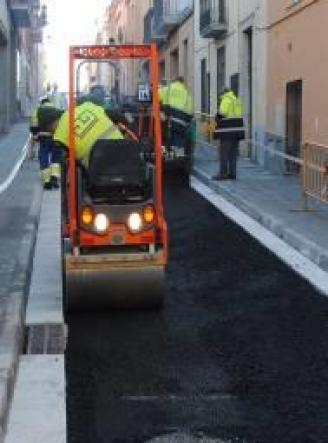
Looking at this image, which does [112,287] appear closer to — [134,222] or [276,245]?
[134,222]

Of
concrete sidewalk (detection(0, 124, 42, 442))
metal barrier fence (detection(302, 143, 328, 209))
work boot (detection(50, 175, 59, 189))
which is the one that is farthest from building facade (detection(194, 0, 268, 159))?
metal barrier fence (detection(302, 143, 328, 209))

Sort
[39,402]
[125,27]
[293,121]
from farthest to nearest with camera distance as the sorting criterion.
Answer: [125,27]
[293,121]
[39,402]

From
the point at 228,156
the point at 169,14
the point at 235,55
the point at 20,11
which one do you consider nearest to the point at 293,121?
the point at 228,156

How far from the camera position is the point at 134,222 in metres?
7.80

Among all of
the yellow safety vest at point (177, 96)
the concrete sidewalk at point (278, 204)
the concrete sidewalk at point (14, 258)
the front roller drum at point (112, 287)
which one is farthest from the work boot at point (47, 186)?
the front roller drum at point (112, 287)

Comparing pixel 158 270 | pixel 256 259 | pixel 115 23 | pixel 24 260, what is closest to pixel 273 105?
pixel 256 259

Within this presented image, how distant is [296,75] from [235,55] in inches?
264

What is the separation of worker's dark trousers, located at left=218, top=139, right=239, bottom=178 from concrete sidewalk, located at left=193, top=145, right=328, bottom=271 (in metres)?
0.33

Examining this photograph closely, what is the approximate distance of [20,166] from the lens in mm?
22594

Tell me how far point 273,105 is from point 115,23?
5851 centimetres

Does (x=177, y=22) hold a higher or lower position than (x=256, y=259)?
higher

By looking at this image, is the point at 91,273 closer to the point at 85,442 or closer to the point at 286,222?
the point at 85,442

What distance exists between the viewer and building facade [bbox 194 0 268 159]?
22453 millimetres

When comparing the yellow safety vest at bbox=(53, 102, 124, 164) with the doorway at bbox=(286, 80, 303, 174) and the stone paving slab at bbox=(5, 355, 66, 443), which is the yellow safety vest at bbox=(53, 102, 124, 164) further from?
the doorway at bbox=(286, 80, 303, 174)
